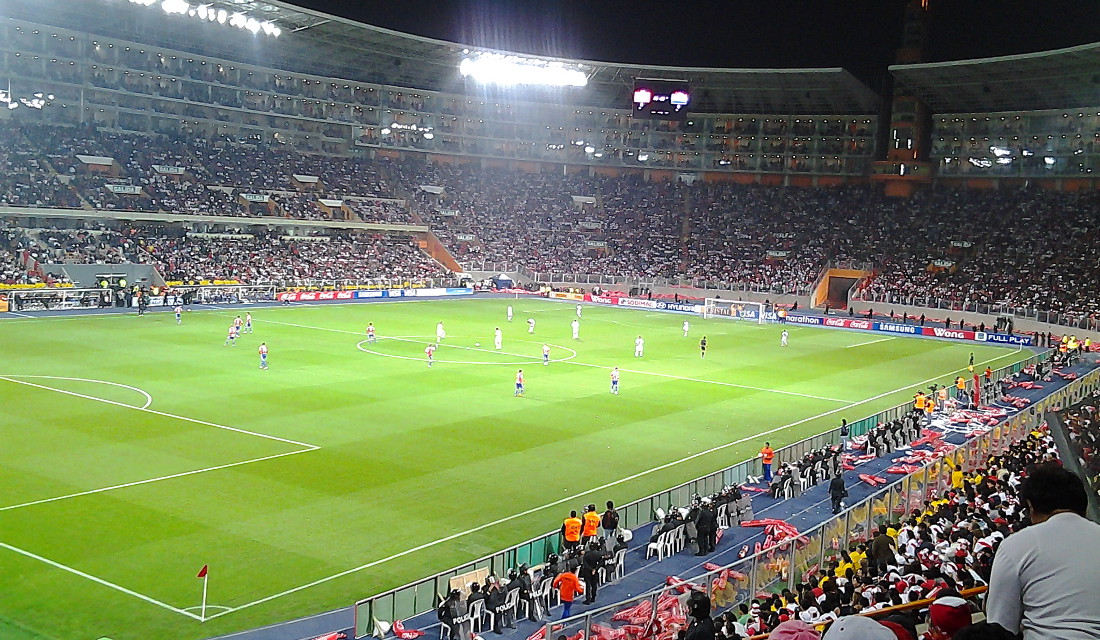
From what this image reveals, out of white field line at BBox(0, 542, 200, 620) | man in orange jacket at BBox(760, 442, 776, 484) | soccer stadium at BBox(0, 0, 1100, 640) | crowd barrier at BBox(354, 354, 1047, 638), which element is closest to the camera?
crowd barrier at BBox(354, 354, 1047, 638)

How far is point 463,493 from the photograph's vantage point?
2467 centimetres

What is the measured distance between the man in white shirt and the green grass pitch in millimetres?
14127

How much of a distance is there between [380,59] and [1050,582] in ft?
332

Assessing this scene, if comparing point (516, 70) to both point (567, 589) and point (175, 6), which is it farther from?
point (567, 589)

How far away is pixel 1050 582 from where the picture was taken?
475 cm

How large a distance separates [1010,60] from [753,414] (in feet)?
186

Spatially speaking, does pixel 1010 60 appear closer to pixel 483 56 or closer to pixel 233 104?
pixel 483 56

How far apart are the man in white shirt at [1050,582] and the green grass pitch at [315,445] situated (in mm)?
14127

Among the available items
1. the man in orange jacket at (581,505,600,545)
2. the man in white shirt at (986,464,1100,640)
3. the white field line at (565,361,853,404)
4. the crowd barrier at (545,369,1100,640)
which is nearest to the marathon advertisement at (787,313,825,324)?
the white field line at (565,361,853,404)

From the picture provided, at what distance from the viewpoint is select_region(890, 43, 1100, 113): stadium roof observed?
77.4m

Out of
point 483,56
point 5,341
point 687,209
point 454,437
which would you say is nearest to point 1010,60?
point 687,209

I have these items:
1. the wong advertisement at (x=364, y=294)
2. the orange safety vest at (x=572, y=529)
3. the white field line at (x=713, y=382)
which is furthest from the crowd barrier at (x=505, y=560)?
the wong advertisement at (x=364, y=294)

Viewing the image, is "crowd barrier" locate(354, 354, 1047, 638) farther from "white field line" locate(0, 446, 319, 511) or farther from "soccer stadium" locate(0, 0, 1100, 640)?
"white field line" locate(0, 446, 319, 511)

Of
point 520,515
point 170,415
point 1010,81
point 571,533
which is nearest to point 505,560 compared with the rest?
point 571,533
